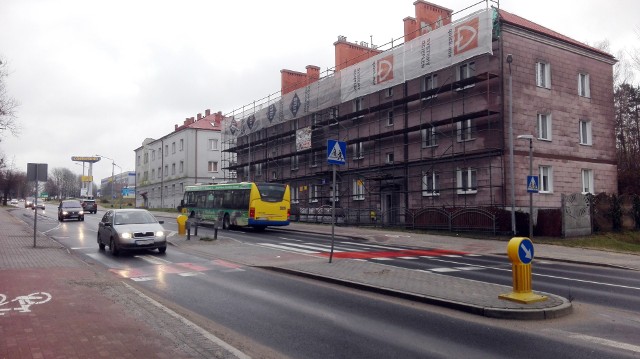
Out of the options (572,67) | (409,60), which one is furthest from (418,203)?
(572,67)

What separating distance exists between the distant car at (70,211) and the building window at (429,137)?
26.2 metres

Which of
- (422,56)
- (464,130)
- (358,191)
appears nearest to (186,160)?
(358,191)

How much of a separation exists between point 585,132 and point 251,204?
1979cm

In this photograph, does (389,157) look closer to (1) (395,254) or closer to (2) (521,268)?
(1) (395,254)

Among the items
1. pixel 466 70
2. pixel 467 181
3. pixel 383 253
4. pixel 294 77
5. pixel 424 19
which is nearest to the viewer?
pixel 383 253

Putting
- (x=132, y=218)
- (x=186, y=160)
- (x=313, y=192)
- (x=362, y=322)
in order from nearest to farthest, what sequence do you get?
(x=362, y=322) < (x=132, y=218) < (x=313, y=192) < (x=186, y=160)

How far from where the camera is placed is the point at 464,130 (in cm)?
2741

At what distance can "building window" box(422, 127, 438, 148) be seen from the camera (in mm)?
28844

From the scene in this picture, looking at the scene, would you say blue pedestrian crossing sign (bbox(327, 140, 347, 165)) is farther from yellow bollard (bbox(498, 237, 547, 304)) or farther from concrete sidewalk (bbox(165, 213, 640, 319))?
yellow bollard (bbox(498, 237, 547, 304))

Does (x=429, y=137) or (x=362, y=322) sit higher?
(x=429, y=137)

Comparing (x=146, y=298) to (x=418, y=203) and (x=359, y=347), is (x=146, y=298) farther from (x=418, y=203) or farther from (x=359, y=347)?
(x=418, y=203)

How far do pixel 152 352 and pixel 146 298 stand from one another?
→ 10.7 feet

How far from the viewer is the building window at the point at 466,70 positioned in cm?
2705

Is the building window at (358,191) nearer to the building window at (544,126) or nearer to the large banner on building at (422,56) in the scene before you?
the large banner on building at (422,56)
